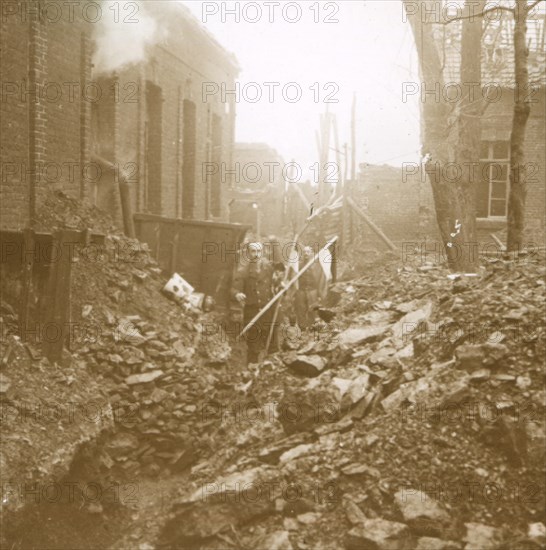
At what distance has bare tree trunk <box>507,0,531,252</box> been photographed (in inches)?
377

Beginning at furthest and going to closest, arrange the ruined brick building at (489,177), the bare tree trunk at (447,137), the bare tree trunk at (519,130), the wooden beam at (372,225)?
the ruined brick building at (489,177) < the wooden beam at (372,225) < the bare tree trunk at (447,137) < the bare tree trunk at (519,130)

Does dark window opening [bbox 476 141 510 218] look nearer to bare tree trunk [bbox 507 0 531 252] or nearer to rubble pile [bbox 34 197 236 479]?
bare tree trunk [bbox 507 0 531 252]

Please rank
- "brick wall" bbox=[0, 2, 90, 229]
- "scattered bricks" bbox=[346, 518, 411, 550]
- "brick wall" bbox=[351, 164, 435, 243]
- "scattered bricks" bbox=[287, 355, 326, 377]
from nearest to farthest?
1. "scattered bricks" bbox=[346, 518, 411, 550]
2. "scattered bricks" bbox=[287, 355, 326, 377]
3. "brick wall" bbox=[0, 2, 90, 229]
4. "brick wall" bbox=[351, 164, 435, 243]

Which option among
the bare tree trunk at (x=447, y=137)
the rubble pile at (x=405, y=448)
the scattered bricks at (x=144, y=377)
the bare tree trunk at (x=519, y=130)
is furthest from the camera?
the bare tree trunk at (x=447, y=137)

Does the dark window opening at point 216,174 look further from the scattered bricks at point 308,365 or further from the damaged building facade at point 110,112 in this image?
the scattered bricks at point 308,365

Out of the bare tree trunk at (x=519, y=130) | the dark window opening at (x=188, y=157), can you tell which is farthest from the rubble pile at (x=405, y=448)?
the dark window opening at (x=188, y=157)

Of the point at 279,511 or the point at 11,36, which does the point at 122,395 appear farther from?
the point at 11,36

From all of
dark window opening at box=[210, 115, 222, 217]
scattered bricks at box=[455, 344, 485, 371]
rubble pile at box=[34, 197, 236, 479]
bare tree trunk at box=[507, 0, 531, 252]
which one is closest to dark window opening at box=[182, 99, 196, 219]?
dark window opening at box=[210, 115, 222, 217]

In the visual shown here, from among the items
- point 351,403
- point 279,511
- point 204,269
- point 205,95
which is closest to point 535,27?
point 205,95

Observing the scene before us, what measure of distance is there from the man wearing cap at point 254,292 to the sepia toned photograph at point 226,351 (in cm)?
4

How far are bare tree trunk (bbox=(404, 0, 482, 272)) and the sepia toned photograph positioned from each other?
0.11ft

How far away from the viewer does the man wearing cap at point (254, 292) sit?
1042 centimetres

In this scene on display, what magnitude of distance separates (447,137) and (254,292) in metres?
3.95

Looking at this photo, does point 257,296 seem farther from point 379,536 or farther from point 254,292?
point 379,536
